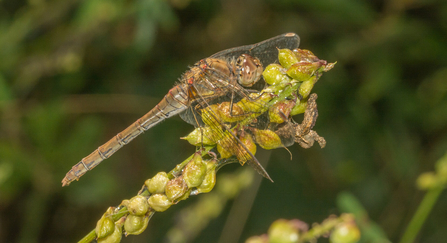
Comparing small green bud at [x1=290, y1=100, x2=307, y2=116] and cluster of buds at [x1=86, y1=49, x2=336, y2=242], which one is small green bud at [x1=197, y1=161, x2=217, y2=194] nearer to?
cluster of buds at [x1=86, y1=49, x2=336, y2=242]

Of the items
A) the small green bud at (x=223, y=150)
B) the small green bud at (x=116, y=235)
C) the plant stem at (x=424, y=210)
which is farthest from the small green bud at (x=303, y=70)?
the plant stem at (x=424, y=210)

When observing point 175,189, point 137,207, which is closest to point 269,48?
point 175,189

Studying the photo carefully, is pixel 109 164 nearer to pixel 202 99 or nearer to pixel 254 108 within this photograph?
pixel 202 99

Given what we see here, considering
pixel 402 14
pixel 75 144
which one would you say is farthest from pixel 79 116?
pixel 402 14

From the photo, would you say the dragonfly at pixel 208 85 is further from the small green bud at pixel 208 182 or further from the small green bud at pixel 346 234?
the small green bud at pixel 346 234

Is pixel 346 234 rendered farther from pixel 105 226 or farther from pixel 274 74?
pixel 105 226

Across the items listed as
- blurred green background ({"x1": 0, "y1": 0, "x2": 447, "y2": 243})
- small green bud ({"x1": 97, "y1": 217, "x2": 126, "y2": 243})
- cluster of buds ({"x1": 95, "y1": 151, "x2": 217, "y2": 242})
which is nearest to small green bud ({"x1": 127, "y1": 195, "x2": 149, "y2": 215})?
cluster of buds ({"x1": 95, "y1": 151, "x2": 217, "y2": 242})
